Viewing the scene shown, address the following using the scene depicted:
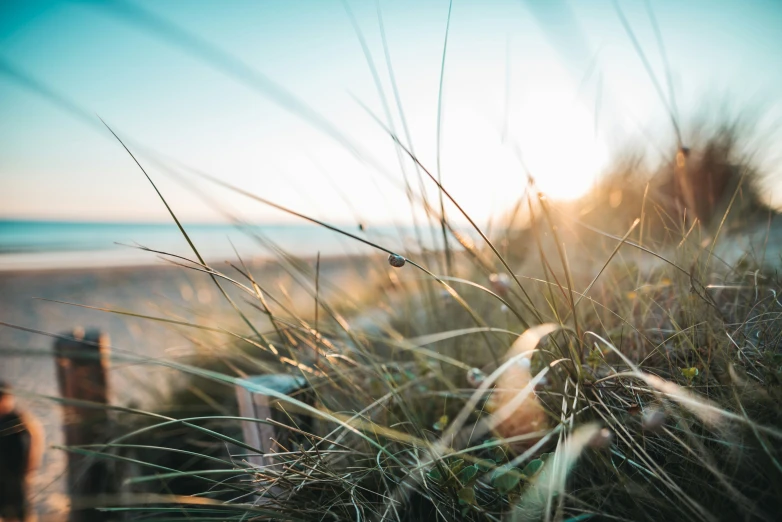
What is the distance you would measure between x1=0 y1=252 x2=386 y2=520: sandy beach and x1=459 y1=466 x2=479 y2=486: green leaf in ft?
1.85

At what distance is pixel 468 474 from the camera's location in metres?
0.67

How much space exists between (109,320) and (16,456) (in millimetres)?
2578

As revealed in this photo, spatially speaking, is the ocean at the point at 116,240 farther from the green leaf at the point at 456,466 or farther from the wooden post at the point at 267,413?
the green leaf at the point at 456,466

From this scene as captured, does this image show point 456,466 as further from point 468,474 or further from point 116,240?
point 116,240

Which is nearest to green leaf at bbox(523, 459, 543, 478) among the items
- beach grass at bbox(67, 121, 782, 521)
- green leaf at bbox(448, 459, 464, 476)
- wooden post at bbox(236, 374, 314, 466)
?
beach grass at bbox(67, 121, 782, 521)

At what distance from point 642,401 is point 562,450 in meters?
0.21

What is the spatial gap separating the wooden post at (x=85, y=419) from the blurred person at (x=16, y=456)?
105 millimetres

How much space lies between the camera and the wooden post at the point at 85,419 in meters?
1.32

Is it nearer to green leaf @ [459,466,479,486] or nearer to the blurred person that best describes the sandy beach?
the blurred person

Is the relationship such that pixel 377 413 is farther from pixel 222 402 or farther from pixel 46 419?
pixel 46 419

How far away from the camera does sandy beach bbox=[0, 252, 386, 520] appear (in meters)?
1.45

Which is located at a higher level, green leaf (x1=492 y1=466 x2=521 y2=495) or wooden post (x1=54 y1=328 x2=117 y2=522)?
wooden post (x1=54 y1=328 x2=117 y2=522)

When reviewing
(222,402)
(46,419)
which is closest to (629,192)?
(222,402)

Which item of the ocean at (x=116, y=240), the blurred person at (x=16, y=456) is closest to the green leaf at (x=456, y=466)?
the blurred person at (x=16, y=456)
